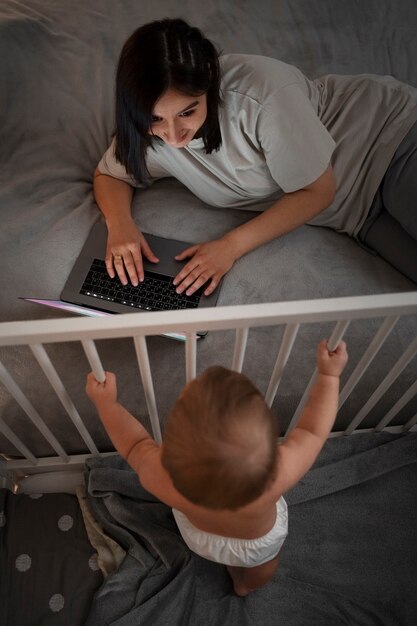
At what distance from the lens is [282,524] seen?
0.86m

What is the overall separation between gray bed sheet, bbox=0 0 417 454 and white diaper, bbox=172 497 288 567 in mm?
251

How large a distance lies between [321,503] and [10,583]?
0.66 m

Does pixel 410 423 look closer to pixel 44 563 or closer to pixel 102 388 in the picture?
pixel 102 388

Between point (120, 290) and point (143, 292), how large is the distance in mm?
49

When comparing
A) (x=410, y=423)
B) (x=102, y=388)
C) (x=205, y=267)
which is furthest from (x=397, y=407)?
(x=102, y=388)

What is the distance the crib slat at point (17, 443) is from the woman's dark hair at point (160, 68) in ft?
1.95

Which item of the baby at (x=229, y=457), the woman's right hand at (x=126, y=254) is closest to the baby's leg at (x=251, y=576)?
the baby at (x=229, y=457)

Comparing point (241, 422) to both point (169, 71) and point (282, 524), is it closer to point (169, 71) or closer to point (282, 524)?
point (282, 524)

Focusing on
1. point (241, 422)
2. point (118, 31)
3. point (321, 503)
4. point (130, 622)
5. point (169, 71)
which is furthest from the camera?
point (118, 31)

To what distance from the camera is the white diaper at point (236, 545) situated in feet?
2.73

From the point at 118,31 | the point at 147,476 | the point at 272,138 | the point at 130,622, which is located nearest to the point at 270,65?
the point at 272,138

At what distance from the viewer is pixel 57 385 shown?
0.77 m

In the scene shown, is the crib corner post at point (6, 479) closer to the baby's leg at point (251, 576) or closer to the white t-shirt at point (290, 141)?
the baby's leg at point (251, 576)

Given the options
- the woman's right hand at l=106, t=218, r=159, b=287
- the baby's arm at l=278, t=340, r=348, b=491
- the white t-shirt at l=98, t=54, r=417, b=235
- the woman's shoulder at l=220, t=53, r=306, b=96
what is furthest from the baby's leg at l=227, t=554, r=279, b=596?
the woman's shoulder at l=220, t=53, r=306, b=96
